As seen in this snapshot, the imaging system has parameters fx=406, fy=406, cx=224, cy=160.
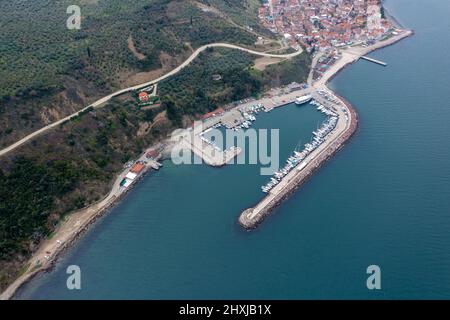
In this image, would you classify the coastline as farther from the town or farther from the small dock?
the town

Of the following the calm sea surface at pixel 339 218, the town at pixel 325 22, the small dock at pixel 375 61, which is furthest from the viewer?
the town at pixel 325 22

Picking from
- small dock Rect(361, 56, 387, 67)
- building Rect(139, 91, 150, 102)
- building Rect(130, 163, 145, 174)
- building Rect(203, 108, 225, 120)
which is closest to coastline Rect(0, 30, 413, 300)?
building Rect(130, 163, 145, 174)

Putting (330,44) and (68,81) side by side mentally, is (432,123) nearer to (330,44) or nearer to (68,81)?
(330,44)

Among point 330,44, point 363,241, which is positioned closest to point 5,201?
point 363,241

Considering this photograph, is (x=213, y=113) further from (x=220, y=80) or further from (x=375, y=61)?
(x=375, y=61)

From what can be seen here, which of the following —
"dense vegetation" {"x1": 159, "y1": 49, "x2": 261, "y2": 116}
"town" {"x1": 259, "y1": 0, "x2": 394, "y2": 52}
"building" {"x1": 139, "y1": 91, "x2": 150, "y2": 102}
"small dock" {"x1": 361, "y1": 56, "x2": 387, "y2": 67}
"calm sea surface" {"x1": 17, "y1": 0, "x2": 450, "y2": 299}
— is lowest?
"calm sea surface" {"x1": 17, "y1": 0, "x2": 450, "y2": 299}

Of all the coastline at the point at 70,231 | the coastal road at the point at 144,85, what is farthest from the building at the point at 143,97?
the coastline at the point at 70,231

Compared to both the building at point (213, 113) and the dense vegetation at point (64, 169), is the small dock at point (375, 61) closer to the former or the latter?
the building at point (213, 113)

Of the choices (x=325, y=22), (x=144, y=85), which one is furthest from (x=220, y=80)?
(x=325, y=22)

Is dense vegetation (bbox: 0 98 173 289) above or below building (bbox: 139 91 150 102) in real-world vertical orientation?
below
